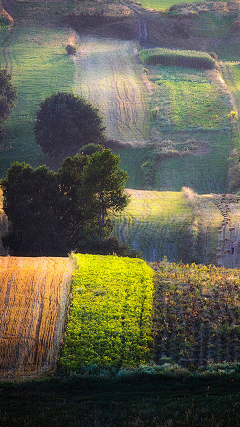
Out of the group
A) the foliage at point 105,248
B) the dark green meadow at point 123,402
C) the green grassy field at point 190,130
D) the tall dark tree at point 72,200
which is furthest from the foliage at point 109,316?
the green grassy field at point 190,130

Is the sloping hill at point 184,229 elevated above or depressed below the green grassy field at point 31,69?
below

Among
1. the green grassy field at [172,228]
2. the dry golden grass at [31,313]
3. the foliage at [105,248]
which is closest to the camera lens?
the dry golden grass at [31,313]

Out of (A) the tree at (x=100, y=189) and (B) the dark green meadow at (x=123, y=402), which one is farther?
(A) the tree at (x=100, y=189)

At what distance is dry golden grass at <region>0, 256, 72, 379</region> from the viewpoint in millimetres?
15781

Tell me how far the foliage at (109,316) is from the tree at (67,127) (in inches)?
982

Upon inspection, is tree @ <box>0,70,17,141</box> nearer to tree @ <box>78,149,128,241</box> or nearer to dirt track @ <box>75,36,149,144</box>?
dirt track @ <box>75,36,149,144</box>

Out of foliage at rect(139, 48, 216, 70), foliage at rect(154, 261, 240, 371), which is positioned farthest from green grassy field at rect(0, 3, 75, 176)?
foliage at rect(154, 261, 240, 371)

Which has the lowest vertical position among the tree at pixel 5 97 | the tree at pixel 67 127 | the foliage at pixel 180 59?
the tree at pixel 67 127

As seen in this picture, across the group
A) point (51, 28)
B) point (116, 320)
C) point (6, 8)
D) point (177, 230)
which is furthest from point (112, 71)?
point (116, 320)

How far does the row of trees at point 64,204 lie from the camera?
2395 centimetres

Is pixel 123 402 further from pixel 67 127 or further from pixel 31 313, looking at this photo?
pixel 67 127

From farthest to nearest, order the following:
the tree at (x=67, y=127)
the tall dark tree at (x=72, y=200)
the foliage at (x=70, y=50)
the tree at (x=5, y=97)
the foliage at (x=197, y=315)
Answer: the foliage at (x=70, y=50) < the tree at (x=5, y=97) < the tree at (x=67, y=127) < the tall dark tree at (x=72, y=200) < the foliage at (x=197, y=315)

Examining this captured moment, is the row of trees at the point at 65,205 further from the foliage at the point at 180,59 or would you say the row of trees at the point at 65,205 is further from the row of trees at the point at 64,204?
the foliage at the point at 180,59

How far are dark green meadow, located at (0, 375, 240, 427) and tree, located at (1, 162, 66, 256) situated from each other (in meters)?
10.3
